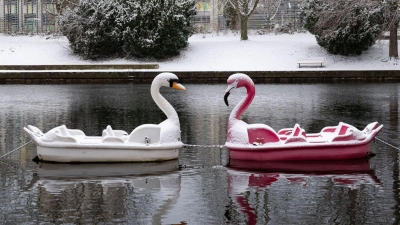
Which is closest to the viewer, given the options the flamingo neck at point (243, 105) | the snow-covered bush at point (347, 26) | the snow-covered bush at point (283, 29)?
the flamingo neck at point (243, 105)

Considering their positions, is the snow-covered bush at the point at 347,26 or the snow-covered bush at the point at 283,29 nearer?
the snow-covered bush at the point at 347,26

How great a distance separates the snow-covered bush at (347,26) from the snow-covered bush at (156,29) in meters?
6.66

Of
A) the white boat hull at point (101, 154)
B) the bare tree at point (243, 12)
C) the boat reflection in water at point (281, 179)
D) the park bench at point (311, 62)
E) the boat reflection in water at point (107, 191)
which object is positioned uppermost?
the bare tree at point (243, 12)

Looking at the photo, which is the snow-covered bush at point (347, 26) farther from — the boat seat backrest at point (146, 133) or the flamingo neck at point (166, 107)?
the boat seat backrest at point (146, 133)

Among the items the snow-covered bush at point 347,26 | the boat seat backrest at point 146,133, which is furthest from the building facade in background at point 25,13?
the boat seat backrest at point 146,133

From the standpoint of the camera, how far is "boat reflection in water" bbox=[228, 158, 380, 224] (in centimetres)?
879

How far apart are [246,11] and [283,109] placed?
21035 mm

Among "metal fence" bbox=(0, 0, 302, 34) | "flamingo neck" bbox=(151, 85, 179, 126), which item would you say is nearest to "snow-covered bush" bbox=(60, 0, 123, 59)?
"metal fence" bbox=(0, 0, 302, 34)

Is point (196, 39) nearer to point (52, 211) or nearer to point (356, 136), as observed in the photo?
point (356, 136)

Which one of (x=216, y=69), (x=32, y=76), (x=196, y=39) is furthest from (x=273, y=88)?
(x=196, y=39)

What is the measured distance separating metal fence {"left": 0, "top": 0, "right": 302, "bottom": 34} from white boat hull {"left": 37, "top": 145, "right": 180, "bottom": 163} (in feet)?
117

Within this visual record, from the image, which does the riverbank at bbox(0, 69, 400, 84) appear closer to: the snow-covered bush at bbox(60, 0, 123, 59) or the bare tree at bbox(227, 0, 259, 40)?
the snow-covered bush at bbox(60, 0, 123, 59)

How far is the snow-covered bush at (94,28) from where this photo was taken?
36281 mm

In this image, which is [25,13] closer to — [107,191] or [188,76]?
[188,76]
